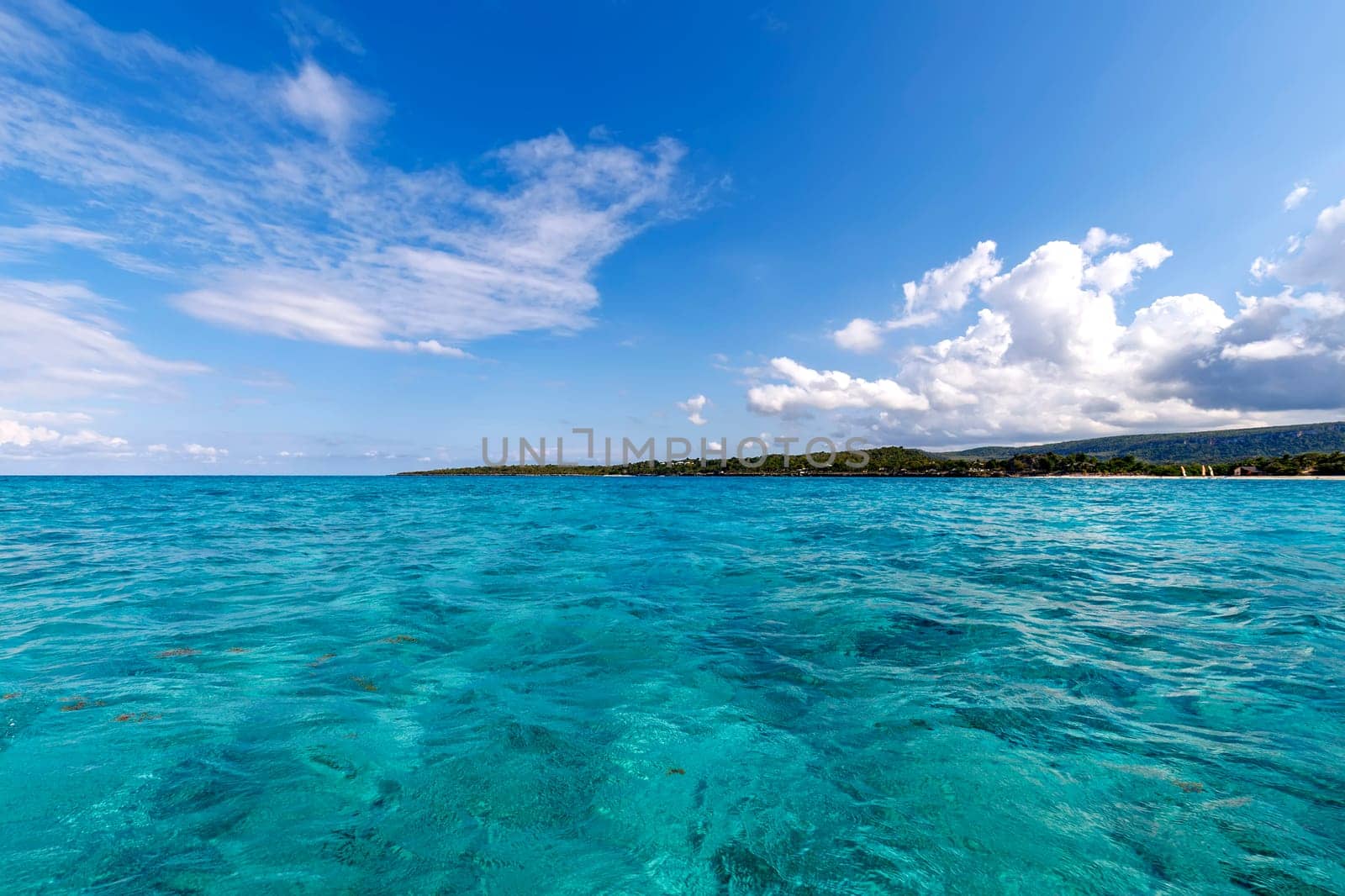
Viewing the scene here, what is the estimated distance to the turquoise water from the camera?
4.09 metres

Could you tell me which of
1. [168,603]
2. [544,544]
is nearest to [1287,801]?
[168,603]

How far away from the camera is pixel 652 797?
196 inches

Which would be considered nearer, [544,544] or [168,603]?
[168,603]

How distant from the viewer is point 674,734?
6.21 m

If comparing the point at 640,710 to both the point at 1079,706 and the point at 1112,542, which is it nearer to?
the point at 1079,706

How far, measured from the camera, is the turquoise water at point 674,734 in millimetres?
4094

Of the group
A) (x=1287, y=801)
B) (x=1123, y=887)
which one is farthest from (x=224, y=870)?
(x=1287, y=801)

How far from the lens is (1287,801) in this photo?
185 inches

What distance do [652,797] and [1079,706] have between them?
5.48 metres

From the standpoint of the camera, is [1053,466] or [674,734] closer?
[674,734]

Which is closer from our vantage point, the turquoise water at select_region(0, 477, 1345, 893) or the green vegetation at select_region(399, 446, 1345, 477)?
the turquoise water at select_region(0, 477, 1345, 893)

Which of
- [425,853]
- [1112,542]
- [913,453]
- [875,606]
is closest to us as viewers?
[425,853]

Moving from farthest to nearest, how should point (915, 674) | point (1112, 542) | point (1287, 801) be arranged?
1. point (1112, 542)
2. point (915, 674)
3. point (1287, 801)

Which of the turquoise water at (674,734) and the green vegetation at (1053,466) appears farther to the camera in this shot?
Result: the green vegetation at (1053,466)
